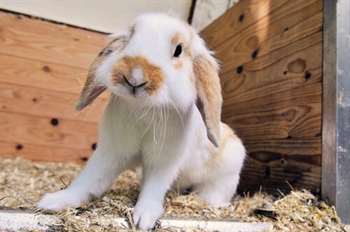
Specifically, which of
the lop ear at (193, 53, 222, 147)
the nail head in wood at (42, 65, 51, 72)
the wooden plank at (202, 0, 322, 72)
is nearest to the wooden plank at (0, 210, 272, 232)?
the lop ear at (193, 53, 222, 147)

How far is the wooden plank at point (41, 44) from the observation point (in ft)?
8.30

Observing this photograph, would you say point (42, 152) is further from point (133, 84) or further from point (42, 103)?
point (133, 84)

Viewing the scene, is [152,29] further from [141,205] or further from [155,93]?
[141,205]

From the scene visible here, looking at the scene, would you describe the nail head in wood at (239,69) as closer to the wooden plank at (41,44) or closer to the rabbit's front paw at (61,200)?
the wooden plank at (41,44)

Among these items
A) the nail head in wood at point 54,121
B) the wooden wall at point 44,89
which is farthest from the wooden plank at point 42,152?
the nail head in wood at point 54,121

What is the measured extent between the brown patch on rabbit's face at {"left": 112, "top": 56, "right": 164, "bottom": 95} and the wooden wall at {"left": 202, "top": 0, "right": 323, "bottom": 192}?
88 cm

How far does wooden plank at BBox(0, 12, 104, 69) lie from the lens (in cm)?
253

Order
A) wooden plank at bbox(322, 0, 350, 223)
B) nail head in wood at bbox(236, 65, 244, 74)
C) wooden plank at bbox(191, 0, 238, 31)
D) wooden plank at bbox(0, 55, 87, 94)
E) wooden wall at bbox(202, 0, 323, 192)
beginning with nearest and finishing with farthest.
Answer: wooden plank at bbox(322, 0, 350, 223), wooden wall at bbox(202, 0, 323, 192), nail head in wood at bbox(236, 65, 244, 74), wooden plank at bbox(0, 55, 87, 94), wooden plank at bbox(191, 0, 238, 31)

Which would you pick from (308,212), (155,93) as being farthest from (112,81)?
(308,212)

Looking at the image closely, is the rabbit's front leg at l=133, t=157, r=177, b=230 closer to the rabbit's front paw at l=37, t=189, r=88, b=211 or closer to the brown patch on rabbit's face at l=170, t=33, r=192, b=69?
the rabbit's front paw at l=37, t=189, r=88, b=211

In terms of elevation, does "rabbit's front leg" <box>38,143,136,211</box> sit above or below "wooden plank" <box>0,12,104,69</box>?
below

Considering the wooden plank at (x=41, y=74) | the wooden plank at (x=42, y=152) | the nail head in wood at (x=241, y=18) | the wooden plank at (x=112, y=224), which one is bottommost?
the wooden plank at (x=112, y=224)

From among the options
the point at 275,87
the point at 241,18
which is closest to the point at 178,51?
the point at 275,87

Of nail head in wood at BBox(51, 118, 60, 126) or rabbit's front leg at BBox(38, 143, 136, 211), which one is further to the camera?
nail head in wood at BBox(51, 118, 60, 126)
